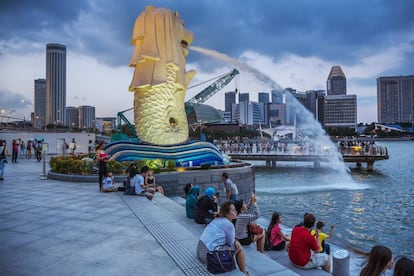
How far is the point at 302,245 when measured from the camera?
6066mm

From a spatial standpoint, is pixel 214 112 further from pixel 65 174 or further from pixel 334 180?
pixel 65 174

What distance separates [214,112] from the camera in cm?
12425

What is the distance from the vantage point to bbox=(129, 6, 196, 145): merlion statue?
19.1 metres

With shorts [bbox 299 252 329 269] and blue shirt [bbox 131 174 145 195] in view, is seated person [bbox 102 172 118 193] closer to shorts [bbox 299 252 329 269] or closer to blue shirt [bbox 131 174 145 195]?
blue shirt [bbox 131 174 145 195]

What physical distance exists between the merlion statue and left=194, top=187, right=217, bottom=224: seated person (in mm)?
11032

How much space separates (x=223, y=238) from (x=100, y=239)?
2.91 m

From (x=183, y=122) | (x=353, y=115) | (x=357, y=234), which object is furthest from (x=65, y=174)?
(x=353, y=115)

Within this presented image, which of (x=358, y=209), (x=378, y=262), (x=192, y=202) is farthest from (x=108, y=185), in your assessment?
(x=358, y=209)

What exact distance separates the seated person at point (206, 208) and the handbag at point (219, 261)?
312 cm

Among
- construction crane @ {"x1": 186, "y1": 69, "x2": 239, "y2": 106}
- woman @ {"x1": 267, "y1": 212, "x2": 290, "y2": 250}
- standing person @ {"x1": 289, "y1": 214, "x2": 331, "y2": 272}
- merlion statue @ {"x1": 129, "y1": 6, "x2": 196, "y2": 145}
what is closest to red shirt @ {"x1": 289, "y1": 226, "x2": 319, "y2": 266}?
standing person @ {"x1": 289, "y1": 214, "x2": 331, "y2": 272}

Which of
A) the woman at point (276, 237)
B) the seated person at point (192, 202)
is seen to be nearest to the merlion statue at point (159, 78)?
the seated person at point (192, 202)

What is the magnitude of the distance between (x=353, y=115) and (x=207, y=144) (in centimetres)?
19636

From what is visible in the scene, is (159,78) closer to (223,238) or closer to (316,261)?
(316,261)

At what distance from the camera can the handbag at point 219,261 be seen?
4957 mm
